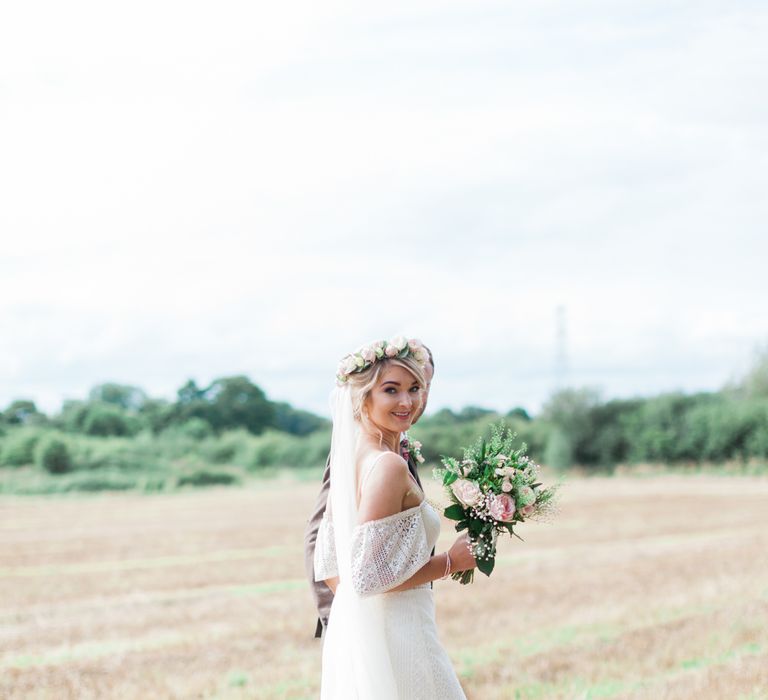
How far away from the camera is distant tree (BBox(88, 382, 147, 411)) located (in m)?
54.6

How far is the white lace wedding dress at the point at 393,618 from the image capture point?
3992 millimetres

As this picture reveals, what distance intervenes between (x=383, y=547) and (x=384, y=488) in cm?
22

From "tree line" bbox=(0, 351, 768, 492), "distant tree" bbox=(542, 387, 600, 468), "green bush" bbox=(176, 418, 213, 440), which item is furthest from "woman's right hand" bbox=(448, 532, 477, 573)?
"distant tree" bbox=(542, 387, 600, 468)

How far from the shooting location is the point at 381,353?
4.21 m

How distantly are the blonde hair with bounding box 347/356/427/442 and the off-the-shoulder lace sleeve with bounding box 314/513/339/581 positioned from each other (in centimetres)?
48

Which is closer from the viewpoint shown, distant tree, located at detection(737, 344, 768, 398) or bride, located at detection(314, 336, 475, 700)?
bride, located at detection(314, 336, 475, 700)

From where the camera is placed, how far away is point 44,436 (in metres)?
44.1

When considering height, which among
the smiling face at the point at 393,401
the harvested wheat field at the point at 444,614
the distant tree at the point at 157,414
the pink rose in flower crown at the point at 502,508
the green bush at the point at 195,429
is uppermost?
the distant tree at the point at 157,414

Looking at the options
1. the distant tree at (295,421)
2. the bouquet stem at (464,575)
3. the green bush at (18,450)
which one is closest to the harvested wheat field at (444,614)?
the bouquet stem at (464,575)

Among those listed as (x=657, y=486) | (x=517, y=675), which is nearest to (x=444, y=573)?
(x=517, y=675)

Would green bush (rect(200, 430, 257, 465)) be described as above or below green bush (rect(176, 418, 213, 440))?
below

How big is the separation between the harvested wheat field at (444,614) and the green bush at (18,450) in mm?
19493

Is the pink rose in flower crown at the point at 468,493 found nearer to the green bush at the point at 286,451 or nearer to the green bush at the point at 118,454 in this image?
the green bush at the point at 118,454

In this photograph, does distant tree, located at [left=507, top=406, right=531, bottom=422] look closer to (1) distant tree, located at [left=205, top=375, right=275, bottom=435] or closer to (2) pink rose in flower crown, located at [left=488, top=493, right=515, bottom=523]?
(1) distant tree, located at [left=205, top=375, right=275, bottom=435]
